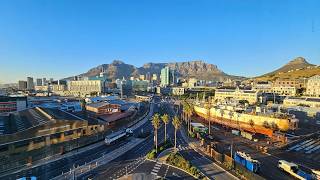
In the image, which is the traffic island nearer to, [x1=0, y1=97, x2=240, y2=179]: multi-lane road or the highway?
[x1=0, y1=97, x2=240, y2=179]: multi-lane road

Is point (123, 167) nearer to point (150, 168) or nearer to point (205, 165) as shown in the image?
point (150, 168)

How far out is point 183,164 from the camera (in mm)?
51031

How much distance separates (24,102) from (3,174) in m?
97.6

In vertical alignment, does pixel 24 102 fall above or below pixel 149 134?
above

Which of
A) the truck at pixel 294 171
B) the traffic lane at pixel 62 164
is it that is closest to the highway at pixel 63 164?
the traffic lane at pixel 62 164

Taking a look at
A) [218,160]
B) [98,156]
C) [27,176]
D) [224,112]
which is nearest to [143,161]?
[98,156]

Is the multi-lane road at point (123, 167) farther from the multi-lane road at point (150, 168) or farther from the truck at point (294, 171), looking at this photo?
the truck at point (294, 171)

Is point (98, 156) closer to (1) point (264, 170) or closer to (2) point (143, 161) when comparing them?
(2) point (143, 161)

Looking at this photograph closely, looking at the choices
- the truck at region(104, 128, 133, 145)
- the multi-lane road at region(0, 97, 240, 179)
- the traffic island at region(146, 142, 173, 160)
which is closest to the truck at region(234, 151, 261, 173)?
the multi-lane road at region(0, 97, 240, 179)

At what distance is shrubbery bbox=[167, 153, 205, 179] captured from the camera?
152 ft

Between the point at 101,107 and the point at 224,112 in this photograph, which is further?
the point at 224,112

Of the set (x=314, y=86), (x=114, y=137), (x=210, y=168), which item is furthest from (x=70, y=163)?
(x=314, y=86)

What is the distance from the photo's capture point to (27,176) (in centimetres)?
4684

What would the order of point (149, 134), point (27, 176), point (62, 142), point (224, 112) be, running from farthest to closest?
point (224, 112) < point (149, 134) < point (62, 142) < point (27, 176)
